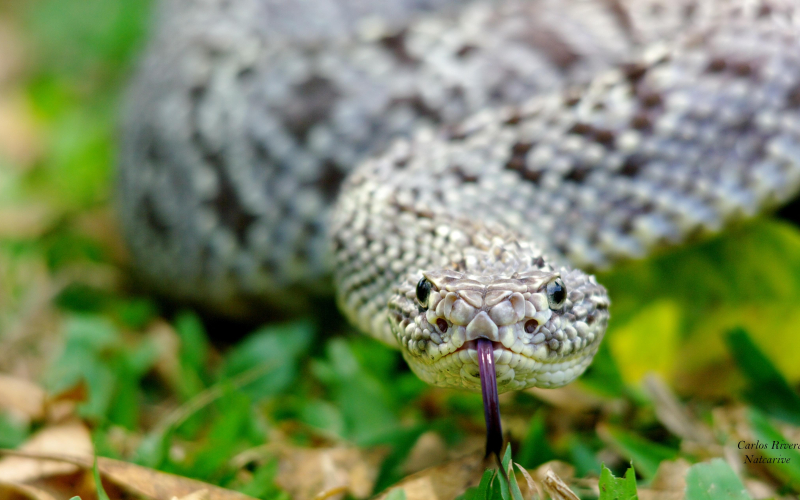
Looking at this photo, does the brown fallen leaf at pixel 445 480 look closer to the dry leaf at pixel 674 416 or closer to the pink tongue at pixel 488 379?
the pink tongue at pixel 488 379

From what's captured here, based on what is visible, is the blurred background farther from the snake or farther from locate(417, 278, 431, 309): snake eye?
locate(417, 278, 431, 309): snake eye

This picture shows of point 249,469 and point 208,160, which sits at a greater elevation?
point 208,160

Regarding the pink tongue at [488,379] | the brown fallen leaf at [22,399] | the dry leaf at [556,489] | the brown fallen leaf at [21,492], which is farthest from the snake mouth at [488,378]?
the brown fallen leaf at [22,399]

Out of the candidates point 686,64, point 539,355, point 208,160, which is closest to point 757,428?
point 539,355

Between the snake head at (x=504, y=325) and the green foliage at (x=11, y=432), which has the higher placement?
the snake head at (x=504, y=325)

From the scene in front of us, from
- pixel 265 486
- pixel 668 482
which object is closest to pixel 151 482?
pixel 265 486

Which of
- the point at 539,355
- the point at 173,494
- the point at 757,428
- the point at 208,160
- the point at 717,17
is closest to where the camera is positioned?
the point at 539,355

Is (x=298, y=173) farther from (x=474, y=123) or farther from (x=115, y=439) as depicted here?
(x=115, y=439)
